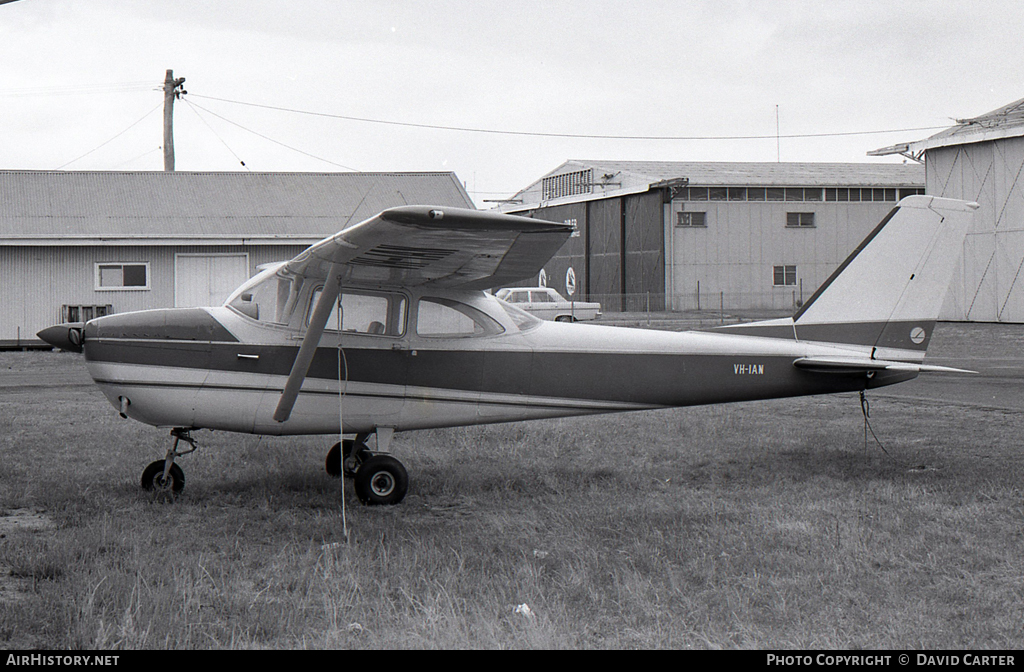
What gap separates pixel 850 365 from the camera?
8.26 meters

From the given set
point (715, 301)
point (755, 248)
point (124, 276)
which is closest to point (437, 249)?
point (124, 276)

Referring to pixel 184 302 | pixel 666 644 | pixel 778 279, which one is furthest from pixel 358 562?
pixel 778 279

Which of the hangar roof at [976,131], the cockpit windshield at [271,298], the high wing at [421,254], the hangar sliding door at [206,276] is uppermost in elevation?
the hangar roof at [976,131]

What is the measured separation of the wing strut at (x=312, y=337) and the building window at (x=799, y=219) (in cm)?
3859

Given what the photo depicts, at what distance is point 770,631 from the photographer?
432 cm

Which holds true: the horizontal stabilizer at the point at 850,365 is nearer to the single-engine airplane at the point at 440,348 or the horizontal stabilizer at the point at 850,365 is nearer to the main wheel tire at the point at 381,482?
the single-engine airplane at the point at 440,348

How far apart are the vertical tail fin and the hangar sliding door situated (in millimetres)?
17814

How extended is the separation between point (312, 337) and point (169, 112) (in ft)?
96.6

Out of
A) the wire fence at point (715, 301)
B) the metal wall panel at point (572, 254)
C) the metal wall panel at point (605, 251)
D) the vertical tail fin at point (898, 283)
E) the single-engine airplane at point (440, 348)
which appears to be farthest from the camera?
the metal wall panel at point (572, 254)

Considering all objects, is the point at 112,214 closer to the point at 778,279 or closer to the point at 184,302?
the point at 184,302

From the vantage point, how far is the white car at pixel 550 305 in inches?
1150

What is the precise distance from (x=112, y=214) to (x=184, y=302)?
3.16 meters

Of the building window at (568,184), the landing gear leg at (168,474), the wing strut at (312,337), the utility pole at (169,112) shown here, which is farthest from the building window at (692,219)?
the wing strut at (312,337)

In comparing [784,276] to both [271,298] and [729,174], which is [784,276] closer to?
[729,174]
